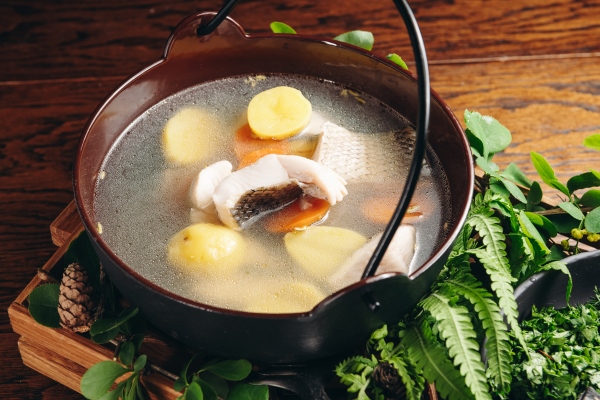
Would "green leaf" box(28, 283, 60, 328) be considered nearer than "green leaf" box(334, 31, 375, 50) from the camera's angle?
Yes

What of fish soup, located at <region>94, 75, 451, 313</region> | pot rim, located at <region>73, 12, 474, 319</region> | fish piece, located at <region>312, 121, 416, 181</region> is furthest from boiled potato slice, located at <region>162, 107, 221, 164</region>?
fish piece, located at <region>312, 121, 416, 181</region>

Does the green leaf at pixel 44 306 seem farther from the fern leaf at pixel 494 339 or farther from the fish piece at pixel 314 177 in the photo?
the fern leaf at pixel 494 339

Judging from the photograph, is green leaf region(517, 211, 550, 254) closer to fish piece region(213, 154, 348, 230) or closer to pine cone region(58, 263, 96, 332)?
fish piece region(213, 154, 348, 230)

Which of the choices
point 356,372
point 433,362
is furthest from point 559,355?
point 356,372

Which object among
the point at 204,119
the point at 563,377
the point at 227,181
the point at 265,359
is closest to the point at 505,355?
the point at 563,377

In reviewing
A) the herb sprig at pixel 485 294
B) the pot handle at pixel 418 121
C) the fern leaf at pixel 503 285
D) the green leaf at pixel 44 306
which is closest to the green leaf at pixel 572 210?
the herb sprig at pixel 485 294

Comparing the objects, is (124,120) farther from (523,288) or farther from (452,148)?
(523,288)
